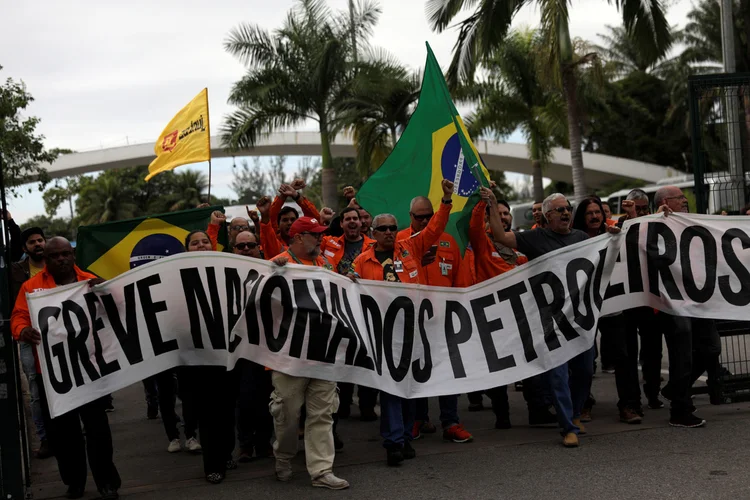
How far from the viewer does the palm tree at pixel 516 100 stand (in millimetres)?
29047

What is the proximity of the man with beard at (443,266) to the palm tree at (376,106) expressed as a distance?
18.0 m

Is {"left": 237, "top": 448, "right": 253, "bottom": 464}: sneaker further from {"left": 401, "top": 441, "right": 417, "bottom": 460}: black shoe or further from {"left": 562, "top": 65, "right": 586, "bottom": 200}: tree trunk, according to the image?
{"left": 562, "top": 65, "right": 586, "bottom": 200}: tree trunk

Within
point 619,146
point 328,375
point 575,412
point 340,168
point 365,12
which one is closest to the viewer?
point 328,375

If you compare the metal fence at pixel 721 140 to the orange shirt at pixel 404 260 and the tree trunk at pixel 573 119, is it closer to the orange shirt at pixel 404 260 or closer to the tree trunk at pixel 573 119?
the orange shirt at pixel 404 260

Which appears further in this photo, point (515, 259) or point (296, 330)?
point (515, 259)

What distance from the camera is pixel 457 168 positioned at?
24.2 feet

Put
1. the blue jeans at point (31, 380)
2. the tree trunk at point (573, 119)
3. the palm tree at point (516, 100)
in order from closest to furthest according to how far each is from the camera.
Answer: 1. the blue jeans at point (31, 380)
2. the tree trunk at point (573, 119)
3. the palm tree at point (516, 100)

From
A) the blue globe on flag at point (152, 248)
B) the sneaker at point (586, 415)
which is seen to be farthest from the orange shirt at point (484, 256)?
the blue globe on flag at point (152, 248)

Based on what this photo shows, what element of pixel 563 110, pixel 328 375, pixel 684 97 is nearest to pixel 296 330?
pixel 328 375

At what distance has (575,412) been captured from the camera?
7012mm

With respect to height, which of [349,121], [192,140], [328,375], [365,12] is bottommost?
[328,375]

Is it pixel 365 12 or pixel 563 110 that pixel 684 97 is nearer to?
pixel 563 110

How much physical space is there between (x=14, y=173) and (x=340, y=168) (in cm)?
4620

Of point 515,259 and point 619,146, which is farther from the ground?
point 619,146
